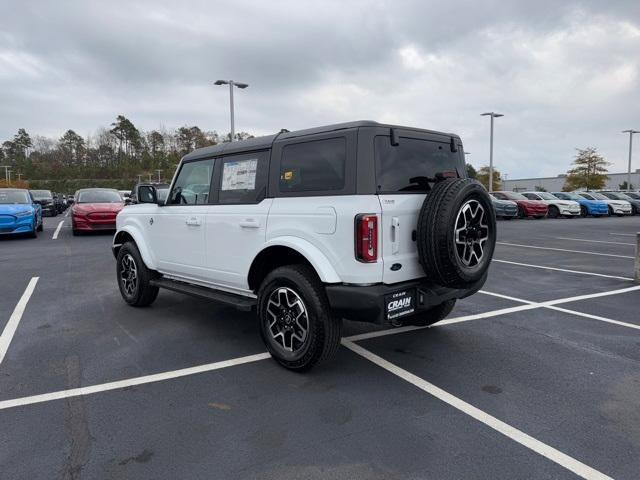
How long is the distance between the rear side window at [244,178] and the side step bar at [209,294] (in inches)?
37.6

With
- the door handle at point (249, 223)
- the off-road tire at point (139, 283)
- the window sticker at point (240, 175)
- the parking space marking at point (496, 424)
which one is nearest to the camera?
the parking space marking at point (496, 424)

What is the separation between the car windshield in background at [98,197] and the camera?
600 inches

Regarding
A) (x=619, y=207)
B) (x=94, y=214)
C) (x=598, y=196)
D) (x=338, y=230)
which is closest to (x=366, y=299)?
(x=338, y=230)

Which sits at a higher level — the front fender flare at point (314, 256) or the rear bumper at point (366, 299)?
the front fender flare at point (314, 256)

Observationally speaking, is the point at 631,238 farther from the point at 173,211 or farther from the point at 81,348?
the point at 81,348

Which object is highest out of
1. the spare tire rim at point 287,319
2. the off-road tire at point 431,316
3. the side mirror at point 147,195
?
the side mirror at point 147,195

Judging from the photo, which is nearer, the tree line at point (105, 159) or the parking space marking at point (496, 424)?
the parking space marking at point (496, 424)

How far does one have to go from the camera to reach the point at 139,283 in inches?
230

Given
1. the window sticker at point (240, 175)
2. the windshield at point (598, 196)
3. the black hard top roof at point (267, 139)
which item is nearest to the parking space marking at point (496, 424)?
the window sticker at point (240, 175)

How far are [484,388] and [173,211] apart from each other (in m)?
3.76

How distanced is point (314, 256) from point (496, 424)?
174 cm

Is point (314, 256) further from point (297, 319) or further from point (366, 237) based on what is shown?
point (297, 319)

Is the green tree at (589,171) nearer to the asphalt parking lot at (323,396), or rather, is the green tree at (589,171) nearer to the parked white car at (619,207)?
the parked white car at (619,207)

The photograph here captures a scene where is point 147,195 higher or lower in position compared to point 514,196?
lower
